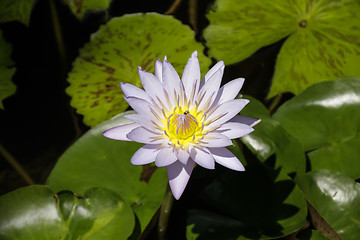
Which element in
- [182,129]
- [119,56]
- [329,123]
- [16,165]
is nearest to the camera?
[182,129]

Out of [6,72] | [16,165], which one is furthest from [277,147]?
[6,72]

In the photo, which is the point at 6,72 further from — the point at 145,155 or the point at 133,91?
the point at 145,155

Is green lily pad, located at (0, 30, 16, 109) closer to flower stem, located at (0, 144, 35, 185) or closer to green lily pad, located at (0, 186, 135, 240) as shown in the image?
flower stem, located at (0, 144, 35, 185)

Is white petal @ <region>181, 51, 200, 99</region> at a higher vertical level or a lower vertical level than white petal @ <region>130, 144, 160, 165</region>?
higher

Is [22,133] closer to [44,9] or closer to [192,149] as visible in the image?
[44,9]

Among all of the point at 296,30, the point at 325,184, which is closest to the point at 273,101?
the point at 296,30

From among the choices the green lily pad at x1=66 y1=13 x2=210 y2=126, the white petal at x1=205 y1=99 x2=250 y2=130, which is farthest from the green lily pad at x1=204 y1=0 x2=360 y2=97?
the white petal at x1=205 y1=99 x2=250 y2=130
